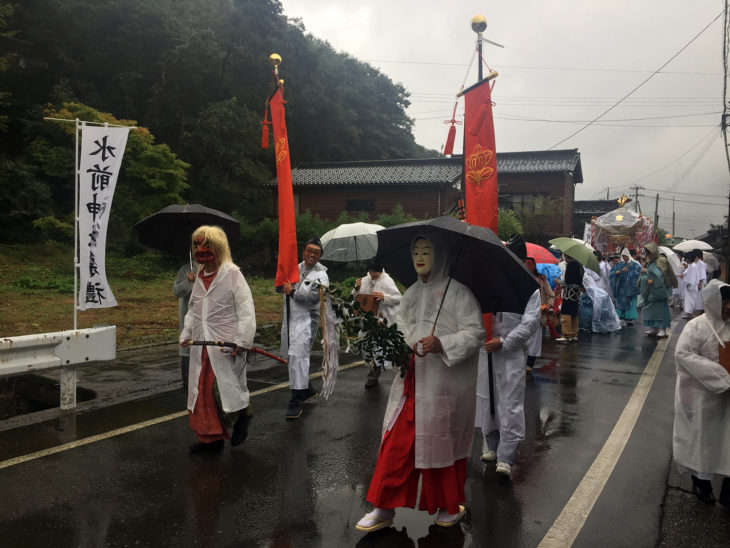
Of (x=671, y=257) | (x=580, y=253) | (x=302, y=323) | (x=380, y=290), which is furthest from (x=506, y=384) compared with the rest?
(x=671, y=257)

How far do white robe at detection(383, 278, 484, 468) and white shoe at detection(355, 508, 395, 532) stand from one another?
0.42m

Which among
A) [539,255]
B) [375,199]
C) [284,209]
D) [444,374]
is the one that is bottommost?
[444,374]

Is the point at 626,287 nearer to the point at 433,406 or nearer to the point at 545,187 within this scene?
the point at 433,406

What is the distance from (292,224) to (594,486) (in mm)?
4027

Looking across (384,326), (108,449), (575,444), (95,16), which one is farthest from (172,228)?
(95,16)

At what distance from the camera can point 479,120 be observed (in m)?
5.78

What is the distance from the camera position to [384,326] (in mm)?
3537

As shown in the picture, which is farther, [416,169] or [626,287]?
[416,169]

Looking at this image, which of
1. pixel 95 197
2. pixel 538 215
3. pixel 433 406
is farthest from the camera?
pixel 538 215

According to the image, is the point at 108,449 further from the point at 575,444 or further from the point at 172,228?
the point at 575,444

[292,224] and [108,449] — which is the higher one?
[292,224]

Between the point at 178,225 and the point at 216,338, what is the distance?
2.54 meters

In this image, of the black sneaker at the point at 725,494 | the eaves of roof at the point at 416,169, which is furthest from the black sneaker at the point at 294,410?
the eaves of roof at the point at 416,169

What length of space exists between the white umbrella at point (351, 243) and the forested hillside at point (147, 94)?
16.5m
